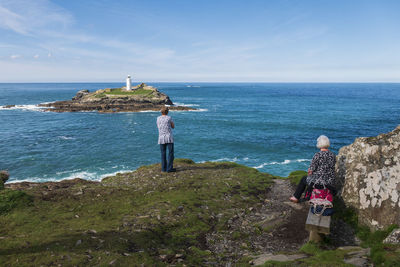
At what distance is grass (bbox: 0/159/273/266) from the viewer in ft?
20.9

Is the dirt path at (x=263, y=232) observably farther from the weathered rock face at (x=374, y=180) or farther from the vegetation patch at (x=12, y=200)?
the vegetation patch at (x=12, y=200)

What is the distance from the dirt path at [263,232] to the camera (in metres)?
7.73

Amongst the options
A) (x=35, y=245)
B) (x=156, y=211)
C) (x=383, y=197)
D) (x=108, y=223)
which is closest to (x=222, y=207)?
(x=156, y=211)

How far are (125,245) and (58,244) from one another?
175 centimetres

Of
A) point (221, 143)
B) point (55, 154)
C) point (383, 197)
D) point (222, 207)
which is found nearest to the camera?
point (383, 197)

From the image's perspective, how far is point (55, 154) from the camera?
134ft

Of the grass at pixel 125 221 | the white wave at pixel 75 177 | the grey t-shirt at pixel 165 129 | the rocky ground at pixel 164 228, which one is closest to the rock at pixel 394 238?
the rocky ground at pixel 164 228

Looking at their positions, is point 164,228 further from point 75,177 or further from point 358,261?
point 75,177

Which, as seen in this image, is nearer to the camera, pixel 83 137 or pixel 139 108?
pixel 83 137

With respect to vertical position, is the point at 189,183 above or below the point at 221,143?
above

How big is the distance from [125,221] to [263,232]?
4.89 m

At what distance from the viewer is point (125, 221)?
857cm

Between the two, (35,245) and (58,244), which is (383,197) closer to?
(58,244)

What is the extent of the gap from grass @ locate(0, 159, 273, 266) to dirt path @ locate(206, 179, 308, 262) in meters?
0.37
